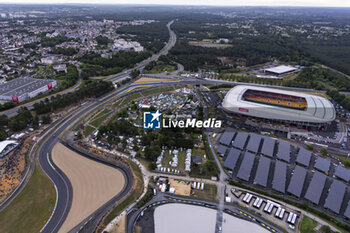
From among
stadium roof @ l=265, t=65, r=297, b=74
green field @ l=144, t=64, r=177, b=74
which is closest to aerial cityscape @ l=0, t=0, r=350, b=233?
green field @ l=144, t=64, r=177, b=74

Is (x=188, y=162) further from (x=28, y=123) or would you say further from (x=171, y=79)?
(x=171, y=79)

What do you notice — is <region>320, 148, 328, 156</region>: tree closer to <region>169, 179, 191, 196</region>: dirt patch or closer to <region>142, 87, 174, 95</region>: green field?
<region>169, 179, 191, 196</region>: dirt patch

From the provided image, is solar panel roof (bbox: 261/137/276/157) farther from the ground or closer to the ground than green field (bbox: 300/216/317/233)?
farther from the ground

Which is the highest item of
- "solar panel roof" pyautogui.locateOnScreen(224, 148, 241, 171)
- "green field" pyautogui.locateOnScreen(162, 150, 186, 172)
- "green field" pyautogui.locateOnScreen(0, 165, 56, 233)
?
"solar panel roof" pyautogui.locateOnScreen(224, 148, 241, 171)

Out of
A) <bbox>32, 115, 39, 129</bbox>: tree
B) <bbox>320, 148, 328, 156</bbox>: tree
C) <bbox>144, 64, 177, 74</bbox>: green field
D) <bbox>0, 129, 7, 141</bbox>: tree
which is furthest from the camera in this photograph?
<bbox>144, 64, 177, 74</bbox>: green field

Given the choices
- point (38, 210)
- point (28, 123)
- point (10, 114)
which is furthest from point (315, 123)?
point (10, 114)

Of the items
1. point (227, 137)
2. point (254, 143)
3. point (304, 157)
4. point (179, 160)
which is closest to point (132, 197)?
point (179, 160)

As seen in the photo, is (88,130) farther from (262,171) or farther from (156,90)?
(262,171)
